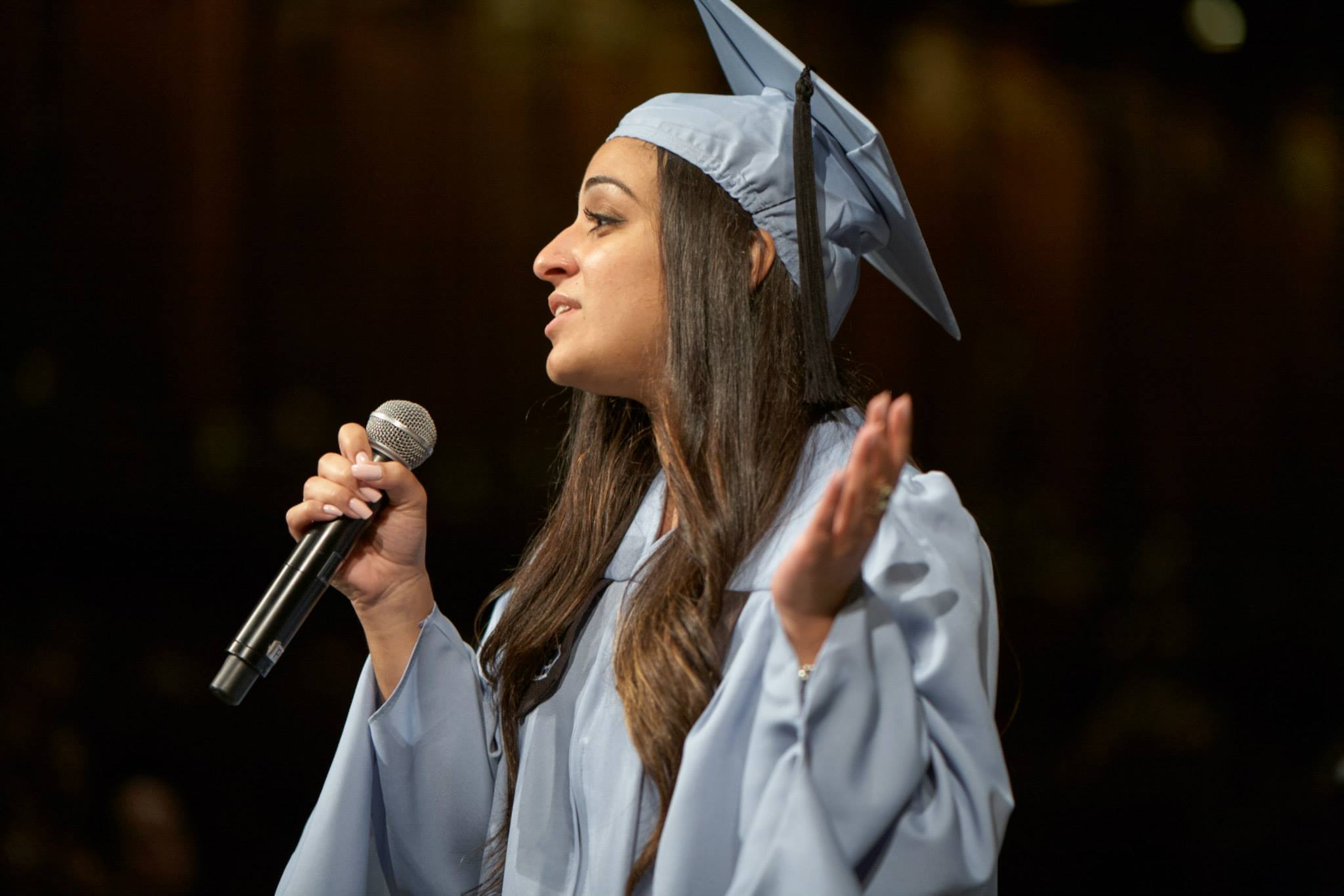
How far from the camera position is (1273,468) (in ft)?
10.5

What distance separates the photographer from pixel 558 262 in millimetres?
1400

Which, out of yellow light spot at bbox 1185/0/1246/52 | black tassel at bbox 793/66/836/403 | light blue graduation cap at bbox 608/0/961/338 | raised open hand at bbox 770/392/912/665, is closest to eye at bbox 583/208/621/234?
light blue graduation cap at bbox 608/0/961/338

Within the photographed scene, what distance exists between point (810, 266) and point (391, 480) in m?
0.56

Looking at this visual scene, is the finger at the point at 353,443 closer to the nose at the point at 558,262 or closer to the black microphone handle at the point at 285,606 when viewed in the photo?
the black microphone handle at the point at 285,606

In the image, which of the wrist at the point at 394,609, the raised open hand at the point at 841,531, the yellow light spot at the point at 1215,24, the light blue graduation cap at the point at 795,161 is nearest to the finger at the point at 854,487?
the raised open hand at the point at 841,531

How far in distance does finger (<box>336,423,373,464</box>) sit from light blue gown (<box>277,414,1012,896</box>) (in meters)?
0.23

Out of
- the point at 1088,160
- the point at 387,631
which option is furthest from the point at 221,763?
the point at 1088,160

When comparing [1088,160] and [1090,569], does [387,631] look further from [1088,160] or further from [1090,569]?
[1088,160]

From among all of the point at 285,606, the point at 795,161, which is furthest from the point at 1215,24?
the point at 285,606

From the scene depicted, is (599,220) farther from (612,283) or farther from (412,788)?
(412,788)

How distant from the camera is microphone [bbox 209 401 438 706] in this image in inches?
44.1

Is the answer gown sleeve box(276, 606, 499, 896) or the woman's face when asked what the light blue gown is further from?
the woman's face

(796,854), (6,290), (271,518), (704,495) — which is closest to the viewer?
(796,854)

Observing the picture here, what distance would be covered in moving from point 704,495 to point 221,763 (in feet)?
5.70
